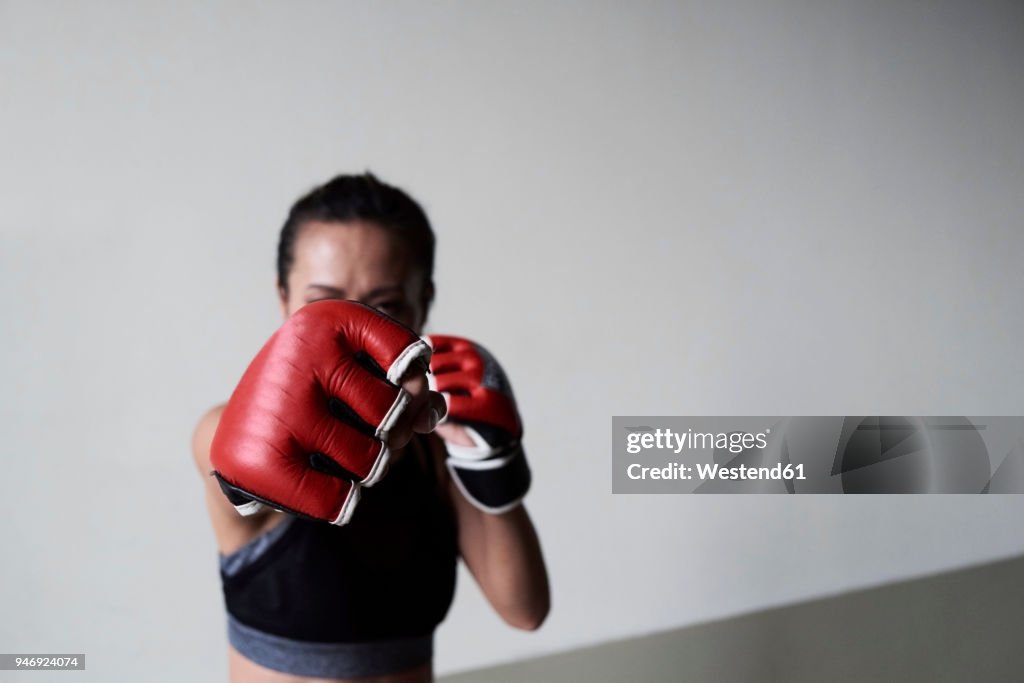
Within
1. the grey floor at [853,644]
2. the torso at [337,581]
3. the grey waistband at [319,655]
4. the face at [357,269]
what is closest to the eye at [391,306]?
the face at [357,269]

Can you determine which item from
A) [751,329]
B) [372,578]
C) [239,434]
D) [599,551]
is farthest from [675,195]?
[239,434]

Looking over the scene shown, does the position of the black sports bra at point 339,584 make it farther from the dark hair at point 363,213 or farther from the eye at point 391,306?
the dark hair at point 363,213

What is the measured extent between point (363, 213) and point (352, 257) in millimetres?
73

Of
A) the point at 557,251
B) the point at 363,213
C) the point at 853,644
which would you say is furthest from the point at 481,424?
the point at 853,644

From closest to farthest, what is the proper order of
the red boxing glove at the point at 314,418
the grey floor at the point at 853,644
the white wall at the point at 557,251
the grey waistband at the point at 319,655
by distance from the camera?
the red boxing glove at the point at 314,418 < the grey waistband at the point at 319,655 < the white wall at the point at 557,251 < the grey floor at the point at 853,644

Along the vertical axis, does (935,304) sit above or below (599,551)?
above

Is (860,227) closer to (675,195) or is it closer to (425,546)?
(675,195)

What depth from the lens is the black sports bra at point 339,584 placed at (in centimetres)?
98

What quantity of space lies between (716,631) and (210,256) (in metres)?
1.42

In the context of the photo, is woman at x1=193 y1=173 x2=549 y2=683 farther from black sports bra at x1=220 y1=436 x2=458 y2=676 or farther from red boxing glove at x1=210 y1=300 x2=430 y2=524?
red boxing glove at x1=210 y1=300 x2=430 y2=524

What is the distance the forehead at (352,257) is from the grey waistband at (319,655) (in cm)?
44

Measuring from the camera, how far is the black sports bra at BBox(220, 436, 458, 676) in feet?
3.22

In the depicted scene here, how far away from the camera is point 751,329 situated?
1.97 metres

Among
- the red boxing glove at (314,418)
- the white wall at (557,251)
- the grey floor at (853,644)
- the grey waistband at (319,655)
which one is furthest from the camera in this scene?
the grey floor at (853,644)
